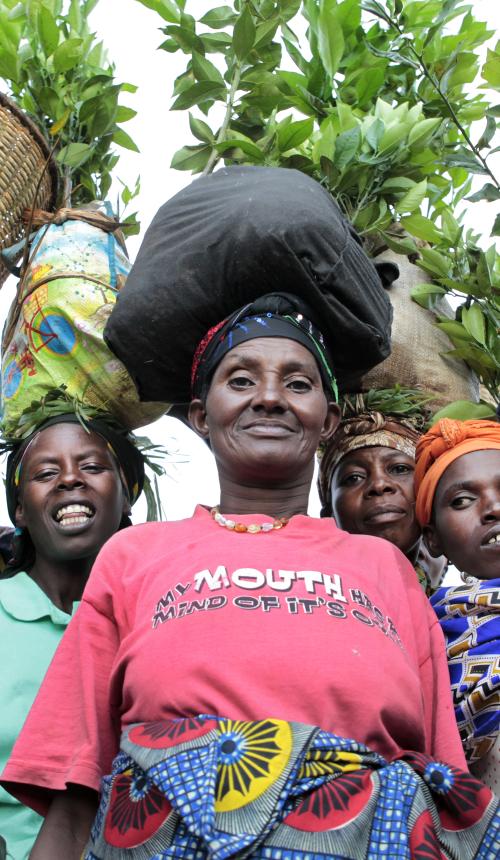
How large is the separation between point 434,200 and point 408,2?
70 centimetres

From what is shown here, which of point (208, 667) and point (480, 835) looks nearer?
point (480, 835)

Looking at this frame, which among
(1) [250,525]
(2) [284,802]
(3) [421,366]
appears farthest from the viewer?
(3) [421,366]

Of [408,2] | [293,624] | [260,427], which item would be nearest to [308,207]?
[260,427]

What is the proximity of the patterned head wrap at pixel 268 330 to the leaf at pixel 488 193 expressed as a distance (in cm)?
106

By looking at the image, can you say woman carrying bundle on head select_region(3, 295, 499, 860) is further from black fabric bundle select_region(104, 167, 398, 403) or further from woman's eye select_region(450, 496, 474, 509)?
woman's eye select_region(450, 496, 474, 509)

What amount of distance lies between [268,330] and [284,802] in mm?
1159

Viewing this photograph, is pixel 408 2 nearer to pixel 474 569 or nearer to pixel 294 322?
pixel 294 322

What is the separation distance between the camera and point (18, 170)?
344 centimetres

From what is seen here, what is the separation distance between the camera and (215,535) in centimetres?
218

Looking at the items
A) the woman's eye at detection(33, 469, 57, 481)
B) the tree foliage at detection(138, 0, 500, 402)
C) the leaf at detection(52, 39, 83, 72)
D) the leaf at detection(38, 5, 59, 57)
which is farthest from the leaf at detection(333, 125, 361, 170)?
the woman's eye at detection(33, 469, 57, 481)

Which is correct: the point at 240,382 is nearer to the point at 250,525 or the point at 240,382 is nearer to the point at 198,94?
the point at 250,525

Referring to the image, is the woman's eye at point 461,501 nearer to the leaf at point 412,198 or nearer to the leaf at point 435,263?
the leaf at point 435,263

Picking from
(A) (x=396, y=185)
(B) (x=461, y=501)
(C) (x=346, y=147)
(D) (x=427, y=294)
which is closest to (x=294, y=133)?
(C) (x=346, y=147)

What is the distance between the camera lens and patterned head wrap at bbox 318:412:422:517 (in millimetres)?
3320
